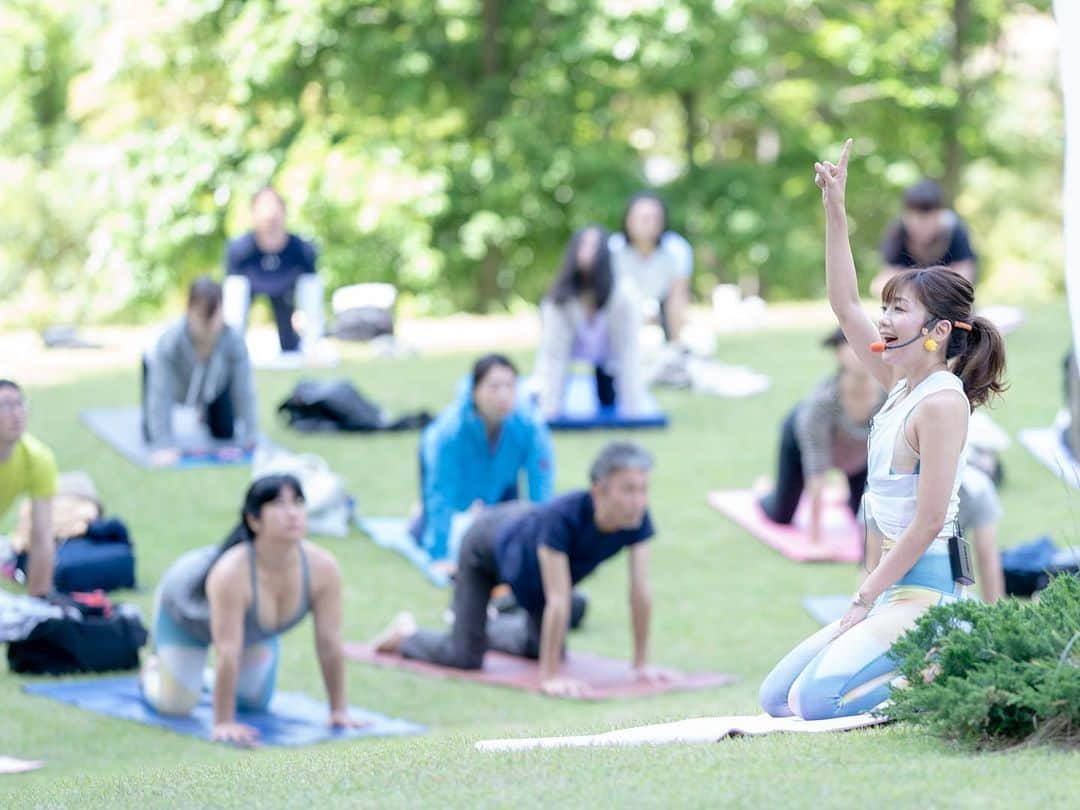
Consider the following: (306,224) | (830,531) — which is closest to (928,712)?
(830,531)

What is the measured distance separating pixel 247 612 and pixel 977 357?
2.96 meters

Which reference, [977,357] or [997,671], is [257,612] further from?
[997,671]

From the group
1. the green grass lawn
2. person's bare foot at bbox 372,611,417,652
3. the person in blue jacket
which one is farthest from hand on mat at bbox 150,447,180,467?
person's bare foot at bbox 372,611,417,652

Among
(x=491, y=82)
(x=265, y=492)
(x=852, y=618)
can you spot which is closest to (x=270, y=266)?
(x=265, y=492)

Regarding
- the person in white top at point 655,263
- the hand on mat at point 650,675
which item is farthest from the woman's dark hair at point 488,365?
the person in white top at point 655,263

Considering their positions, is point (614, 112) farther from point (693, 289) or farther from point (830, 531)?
point (830, 531)

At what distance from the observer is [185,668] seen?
6.26 m

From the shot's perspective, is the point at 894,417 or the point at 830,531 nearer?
the point at 894,417

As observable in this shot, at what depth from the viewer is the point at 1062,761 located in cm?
338

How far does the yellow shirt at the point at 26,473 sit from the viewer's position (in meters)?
6.87

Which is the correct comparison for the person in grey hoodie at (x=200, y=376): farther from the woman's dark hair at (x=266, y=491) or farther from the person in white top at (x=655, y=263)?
the woman's dark hair at (x=266, y=491)

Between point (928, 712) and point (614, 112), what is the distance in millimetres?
18628

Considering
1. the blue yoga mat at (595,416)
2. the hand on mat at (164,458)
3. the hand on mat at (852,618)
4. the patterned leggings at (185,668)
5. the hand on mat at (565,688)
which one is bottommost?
the hand on mat at (565,688)

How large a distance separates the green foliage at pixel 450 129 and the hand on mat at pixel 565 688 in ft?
42.5
